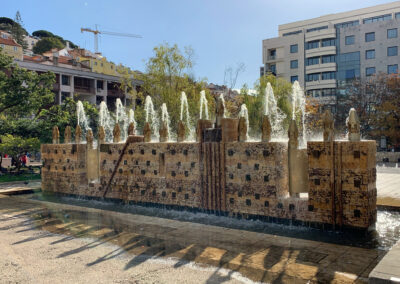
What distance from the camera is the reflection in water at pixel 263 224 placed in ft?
29.6

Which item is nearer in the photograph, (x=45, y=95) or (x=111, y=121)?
(x=45, y=95)

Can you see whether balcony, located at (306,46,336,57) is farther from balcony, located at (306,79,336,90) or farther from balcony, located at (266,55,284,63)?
balcony, located at (266,55,284,63)

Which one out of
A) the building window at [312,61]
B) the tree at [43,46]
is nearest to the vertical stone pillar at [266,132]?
the building window at [312,61]

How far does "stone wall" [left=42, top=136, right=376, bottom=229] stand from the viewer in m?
9.66

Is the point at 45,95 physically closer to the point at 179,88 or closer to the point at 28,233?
the point at 179,88

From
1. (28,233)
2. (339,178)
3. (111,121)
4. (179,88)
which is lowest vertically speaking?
(28,233)

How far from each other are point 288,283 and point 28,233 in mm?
7807

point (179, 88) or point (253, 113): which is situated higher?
point (179, 88)

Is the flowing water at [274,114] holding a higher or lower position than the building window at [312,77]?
lower

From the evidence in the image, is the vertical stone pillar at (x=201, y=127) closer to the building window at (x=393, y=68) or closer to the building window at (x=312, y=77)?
the building window at (x=393, y=68)

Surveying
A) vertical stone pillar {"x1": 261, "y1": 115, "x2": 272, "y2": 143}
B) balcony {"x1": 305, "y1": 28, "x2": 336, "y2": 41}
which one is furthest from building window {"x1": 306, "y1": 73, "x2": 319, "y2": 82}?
vertical stone pillar {"x1": 261, "y1": 115, "x2": 272, "y2": 143}

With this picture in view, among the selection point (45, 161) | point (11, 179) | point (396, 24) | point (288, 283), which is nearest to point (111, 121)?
point (11, 179)

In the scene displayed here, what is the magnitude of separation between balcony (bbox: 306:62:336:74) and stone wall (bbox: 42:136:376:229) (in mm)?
45119

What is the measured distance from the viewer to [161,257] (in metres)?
7.92
